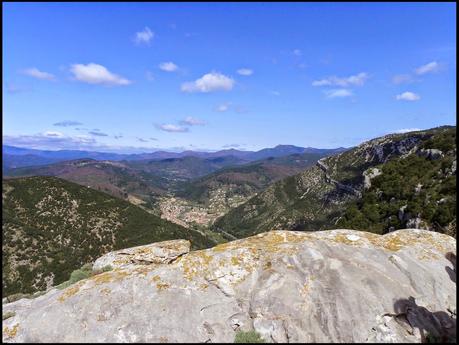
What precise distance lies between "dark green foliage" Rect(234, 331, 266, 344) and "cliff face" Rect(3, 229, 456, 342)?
0.35m

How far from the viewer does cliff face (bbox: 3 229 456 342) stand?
1364 centimetres

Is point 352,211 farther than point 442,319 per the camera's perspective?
Yes

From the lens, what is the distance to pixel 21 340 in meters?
13.4

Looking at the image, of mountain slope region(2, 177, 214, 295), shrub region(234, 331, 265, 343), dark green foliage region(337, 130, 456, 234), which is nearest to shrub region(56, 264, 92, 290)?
shrub region(234, 331, 265, 343)

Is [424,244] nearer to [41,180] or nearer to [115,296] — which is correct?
[115,296]

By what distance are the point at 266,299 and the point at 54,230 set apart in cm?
16021

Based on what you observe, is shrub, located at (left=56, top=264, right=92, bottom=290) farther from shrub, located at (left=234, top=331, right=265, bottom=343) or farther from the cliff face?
shrub, located at (left=234, top=331, right=265, bottom=343)

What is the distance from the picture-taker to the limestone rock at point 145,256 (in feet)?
67.6

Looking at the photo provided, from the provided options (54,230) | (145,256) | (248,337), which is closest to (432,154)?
(145,256)

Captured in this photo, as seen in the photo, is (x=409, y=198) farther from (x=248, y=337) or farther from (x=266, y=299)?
(x=248, y=337)

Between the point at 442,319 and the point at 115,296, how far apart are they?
43.9 feet

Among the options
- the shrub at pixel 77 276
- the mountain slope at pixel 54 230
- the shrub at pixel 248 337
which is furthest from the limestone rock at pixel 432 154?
the mountain slope at pixel 54 230

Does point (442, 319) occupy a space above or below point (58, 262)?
above

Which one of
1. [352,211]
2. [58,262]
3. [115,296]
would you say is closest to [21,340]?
[115,296]
